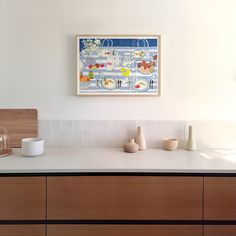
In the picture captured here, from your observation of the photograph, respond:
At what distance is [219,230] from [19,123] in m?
1.67

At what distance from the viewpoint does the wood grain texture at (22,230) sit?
4.60ft

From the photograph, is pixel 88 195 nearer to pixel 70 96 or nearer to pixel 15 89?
pixel 70 96

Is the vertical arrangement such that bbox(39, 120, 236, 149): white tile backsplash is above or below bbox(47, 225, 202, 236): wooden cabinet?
above

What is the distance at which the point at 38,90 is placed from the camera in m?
1.93

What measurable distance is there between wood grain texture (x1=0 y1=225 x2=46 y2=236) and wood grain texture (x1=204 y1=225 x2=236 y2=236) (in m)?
1.01

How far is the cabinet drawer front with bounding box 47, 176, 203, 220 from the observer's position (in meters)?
1.41

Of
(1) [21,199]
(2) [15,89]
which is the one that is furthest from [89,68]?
(1) [21,199]

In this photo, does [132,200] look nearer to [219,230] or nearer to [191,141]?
[219,230]

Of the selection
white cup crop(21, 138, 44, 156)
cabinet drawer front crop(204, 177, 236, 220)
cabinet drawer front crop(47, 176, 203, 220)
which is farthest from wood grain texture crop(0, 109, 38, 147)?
cabinet drawer front crop(204, 177, 236, 220)

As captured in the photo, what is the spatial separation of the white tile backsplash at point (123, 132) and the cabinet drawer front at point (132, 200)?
0.59 meters

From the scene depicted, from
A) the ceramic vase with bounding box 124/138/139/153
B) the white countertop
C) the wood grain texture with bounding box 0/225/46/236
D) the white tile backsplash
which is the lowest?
the wood grain texture with bounding box 0/225/46/236

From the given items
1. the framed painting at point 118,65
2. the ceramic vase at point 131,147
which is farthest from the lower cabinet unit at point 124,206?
the framed painting at point 118,65

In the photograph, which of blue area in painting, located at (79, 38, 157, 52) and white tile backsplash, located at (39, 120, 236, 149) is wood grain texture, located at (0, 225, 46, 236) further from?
blue area in painting, located at (79, 38, 157, 52)

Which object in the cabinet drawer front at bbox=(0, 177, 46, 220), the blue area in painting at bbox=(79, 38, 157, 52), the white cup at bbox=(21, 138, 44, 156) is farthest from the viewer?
the blue area in painting at bbox=(79, 38, 157, 52)
